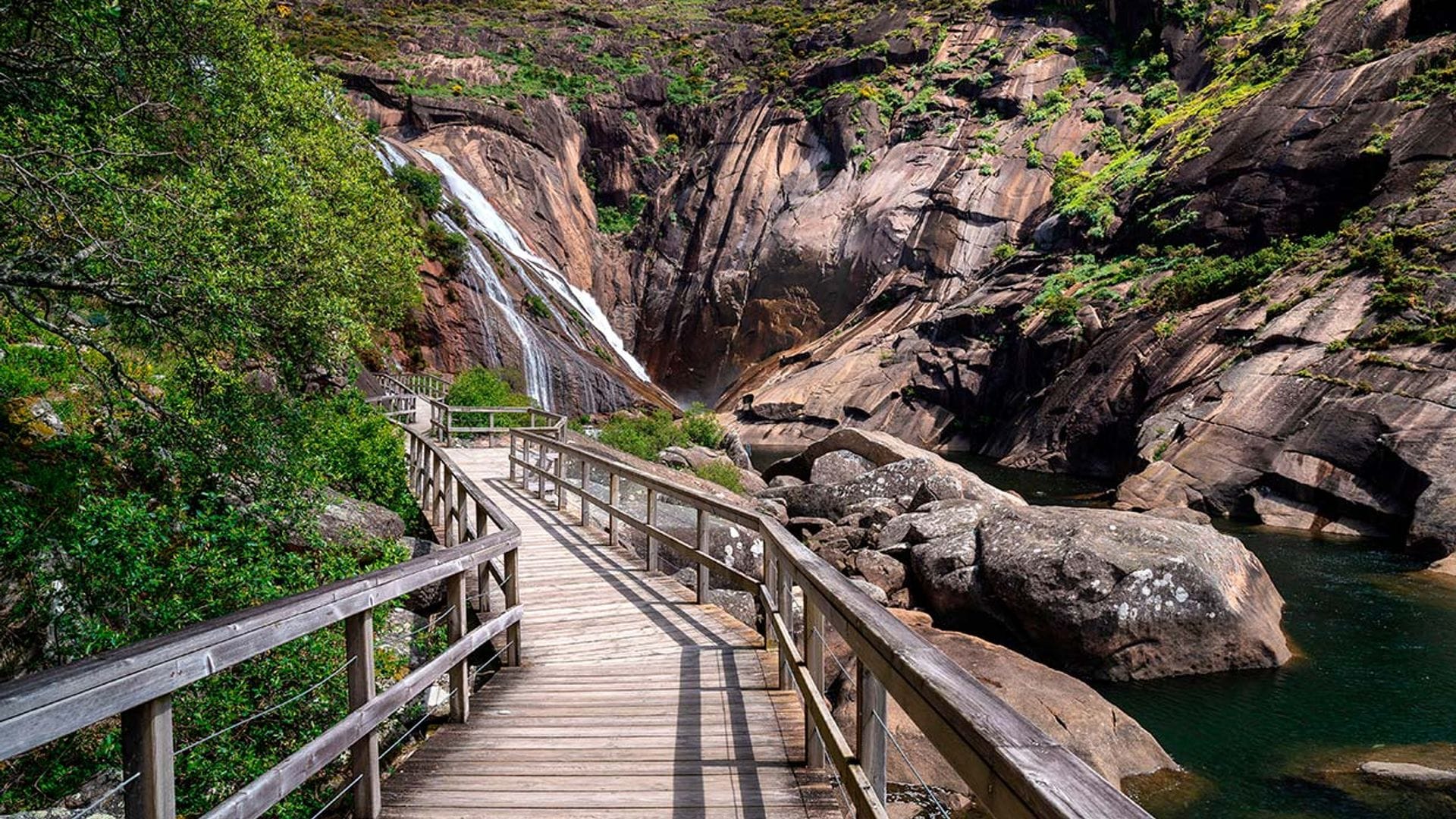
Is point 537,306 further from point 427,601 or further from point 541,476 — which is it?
point 427,601

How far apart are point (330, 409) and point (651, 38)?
71567 mm

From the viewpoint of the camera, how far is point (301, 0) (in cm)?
7619

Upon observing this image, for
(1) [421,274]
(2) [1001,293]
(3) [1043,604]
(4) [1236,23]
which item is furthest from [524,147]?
(3) [1043,604]

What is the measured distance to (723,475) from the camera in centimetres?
1959

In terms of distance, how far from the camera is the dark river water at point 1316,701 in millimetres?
7352

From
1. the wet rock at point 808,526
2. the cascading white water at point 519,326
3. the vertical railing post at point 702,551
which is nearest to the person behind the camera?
the vertical railing post at point 702,551

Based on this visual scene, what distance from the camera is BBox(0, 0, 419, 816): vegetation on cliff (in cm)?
607

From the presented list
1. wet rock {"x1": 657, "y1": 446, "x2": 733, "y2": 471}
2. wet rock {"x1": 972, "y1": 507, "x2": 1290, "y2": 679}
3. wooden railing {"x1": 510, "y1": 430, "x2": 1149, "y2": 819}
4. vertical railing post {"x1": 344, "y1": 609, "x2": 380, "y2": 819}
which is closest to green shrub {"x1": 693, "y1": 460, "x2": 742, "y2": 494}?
wet rock {"x1": 657, "y1": 446, "x2": 733, "y2": 471}

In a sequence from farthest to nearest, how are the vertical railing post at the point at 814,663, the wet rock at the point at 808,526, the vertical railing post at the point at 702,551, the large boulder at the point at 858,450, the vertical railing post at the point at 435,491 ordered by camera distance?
the large boulder at the point at 858,450, the wet rock at the point at 808,526, the vertical railing post at the point at 435,491, the vertical railing post at the point at 702,551, the vertical railing post at the point at 814,663

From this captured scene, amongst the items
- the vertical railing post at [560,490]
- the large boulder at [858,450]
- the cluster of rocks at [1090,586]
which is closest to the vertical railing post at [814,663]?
the cluster of rocks at [1090,586]

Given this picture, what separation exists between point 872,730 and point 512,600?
153 inches

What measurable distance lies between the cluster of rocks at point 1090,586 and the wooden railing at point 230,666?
22.4ft

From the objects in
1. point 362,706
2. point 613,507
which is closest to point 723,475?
point 613,507

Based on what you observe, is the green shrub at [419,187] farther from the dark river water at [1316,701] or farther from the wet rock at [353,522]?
the dark river water at [1316,701]
